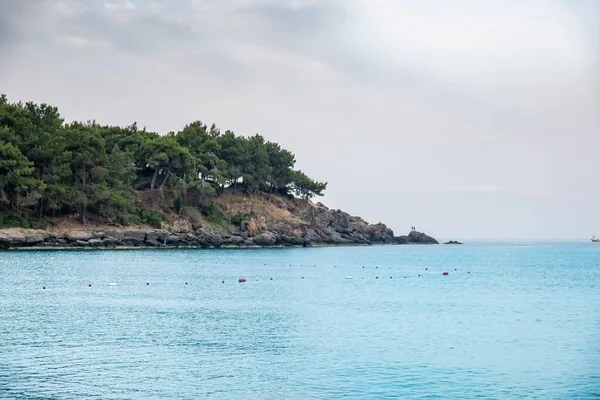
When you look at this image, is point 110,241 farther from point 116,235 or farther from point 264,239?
point 264,239

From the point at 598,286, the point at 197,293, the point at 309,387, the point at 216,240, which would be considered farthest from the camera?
the point at 216,240

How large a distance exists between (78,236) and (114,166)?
1626 cm

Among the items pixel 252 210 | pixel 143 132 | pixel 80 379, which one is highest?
pixel 143 132

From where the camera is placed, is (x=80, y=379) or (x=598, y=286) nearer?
(x=80, y=379)

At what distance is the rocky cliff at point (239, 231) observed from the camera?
381ft

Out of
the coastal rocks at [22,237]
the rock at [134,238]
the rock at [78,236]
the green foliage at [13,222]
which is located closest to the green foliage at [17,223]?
the green foliage at [13,222]

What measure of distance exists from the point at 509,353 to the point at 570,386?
660 centimetres

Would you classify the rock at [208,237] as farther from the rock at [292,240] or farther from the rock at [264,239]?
the rock at [292,240]

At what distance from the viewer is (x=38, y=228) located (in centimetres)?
11331

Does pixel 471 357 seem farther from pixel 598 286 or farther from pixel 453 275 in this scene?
pixel 453 275

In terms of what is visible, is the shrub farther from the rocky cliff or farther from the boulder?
the boulder

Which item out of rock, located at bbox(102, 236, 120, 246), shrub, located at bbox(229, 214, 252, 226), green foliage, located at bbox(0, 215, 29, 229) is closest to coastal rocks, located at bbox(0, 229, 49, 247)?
green foliage, located at bbox(0, 215, 29, 229)

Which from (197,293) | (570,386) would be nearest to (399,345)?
(570,386)

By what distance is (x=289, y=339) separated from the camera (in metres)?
38.5
